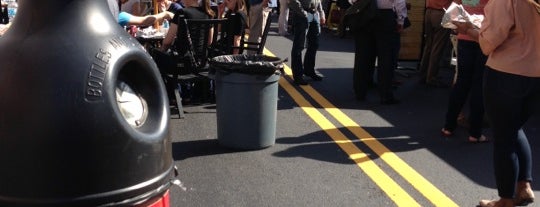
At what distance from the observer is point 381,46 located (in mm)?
7547

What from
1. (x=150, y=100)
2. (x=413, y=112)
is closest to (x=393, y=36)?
(x=413, y=112)

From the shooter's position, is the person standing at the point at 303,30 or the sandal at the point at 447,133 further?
the person standing at the point at 303,30

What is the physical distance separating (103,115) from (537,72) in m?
2.84

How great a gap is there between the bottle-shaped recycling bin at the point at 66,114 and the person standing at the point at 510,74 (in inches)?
101

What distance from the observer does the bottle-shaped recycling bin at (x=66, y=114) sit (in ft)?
5.74

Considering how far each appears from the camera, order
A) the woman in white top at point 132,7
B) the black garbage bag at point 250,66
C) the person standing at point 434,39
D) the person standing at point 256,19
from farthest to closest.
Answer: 1. the person standing at point 256,19
2. the woman in white top at point 132,7
3. the person standing at point 434,39
4. the black garbage bag at point 250,66

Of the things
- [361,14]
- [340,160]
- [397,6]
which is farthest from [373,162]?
[397,6]

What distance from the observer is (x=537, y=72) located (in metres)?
3.66

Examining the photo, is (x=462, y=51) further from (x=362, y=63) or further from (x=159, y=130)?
(x=159, y=130)

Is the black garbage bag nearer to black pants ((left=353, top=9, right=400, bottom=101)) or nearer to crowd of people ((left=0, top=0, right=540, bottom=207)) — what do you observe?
crowd of people ((left=0, top=0, right=540, bottom=207))

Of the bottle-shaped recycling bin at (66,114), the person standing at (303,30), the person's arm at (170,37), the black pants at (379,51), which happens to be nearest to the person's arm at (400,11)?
the black pants at (379,51)

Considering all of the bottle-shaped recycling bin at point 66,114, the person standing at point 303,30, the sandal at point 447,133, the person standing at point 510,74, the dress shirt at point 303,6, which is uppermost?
the bottle-shaped recycling bin at point 66,114

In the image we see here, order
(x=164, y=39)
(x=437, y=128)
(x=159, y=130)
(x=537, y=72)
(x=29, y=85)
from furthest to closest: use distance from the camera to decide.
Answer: (x=164, y=39) < (x=437, y=128) < (x=537, y=72) < (x=159, y=130) < (x=29, y=85)

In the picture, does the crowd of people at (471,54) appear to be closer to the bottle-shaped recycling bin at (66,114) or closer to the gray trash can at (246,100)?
the gray trash can at (246,100)
